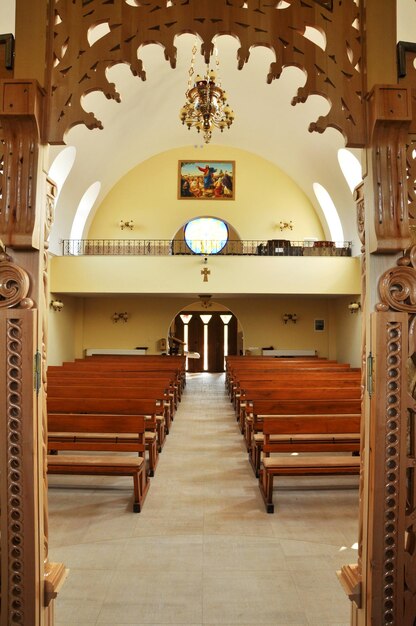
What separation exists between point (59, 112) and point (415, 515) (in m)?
2.44

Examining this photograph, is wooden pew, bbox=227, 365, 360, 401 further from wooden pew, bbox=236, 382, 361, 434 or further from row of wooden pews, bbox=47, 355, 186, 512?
row of wooden pews, bbox=47, 355, 186, 512

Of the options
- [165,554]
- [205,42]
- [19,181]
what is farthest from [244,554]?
[205,42]

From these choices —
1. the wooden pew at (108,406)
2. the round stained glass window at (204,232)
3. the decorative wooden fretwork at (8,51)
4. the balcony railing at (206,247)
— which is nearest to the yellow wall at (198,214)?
the balcony railing at (206,247)

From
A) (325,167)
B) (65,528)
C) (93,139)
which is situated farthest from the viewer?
(325,167)

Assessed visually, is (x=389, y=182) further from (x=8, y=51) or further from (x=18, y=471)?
(x=18, y=471)

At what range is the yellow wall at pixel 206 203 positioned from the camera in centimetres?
1573

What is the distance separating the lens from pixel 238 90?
38.2 ft

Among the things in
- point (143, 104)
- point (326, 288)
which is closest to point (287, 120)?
point (143, 104)

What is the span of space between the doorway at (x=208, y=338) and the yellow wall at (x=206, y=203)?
5.21 m

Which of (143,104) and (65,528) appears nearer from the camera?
(65,528)

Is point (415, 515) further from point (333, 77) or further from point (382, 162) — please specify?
point (333, 77)

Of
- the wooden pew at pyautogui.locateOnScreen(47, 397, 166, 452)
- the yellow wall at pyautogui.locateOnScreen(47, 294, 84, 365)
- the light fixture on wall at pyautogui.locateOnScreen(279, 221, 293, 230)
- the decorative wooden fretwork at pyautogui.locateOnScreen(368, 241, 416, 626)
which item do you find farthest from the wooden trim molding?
the light fixture on wall at pyautogui.locateOnScreen(279, 221, 293, 230)

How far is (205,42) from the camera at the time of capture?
211cm

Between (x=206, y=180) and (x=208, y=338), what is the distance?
23.4ft
